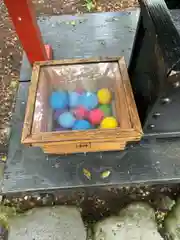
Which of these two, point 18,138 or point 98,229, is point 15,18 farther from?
point 98,229

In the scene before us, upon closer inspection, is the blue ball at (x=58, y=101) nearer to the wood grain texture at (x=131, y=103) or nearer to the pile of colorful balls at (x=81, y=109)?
the pile of colorful balls at (x=81, y=109)

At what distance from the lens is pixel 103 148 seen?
4.45 feet

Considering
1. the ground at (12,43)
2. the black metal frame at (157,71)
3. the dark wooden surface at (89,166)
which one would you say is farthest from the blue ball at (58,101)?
the ground at (12,43)

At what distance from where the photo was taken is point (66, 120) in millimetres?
1348

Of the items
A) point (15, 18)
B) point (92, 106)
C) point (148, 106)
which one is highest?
point (15, 18)

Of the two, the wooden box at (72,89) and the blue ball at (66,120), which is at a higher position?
the wooden box at (72,89)

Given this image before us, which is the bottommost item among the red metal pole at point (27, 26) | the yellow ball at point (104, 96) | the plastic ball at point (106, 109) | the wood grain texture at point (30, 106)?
the plastic ball at point (106, 109)

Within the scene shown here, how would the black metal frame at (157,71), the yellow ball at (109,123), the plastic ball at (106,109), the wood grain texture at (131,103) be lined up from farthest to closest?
the plastic ball at (106,109) < the yellow ball at (109,123) < the wood grain texture at (131,103) < the black metal frame at (157,71)

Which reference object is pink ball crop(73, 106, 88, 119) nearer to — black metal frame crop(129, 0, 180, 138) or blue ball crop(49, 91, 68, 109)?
blue ball crop(49, 91, 68, 109)

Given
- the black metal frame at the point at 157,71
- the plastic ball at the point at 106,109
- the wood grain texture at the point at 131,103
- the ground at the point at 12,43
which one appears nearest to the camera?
the black metal frame at the point at 157,71

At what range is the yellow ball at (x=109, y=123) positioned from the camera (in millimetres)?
1300

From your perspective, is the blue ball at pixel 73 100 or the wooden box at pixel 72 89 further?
the blue ball at pixel 73 100

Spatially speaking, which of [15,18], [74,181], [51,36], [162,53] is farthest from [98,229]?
[51,36]

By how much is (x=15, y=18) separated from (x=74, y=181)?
0.87 m
